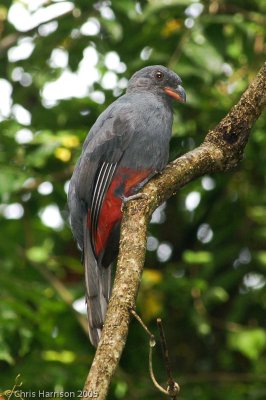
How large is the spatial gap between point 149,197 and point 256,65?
9.79 ft

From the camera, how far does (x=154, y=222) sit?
676 cm

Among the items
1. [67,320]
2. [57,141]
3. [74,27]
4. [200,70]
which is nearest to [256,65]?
[200,70]

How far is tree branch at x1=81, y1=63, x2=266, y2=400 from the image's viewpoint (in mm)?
2770

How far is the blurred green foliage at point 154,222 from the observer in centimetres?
503

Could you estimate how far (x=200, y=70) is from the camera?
533cm

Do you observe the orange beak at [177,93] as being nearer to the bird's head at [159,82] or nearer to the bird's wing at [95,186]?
the bird's head at [159,82]

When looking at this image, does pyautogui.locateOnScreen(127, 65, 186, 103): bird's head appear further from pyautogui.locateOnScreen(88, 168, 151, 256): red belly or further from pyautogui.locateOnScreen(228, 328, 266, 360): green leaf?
pyautogui.locateOnScreen(228, 328, 266, 360): green leaf

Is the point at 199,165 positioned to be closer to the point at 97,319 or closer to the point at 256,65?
the point at 97,319

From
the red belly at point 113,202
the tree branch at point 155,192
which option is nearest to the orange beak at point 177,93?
the red belly at point 113,202

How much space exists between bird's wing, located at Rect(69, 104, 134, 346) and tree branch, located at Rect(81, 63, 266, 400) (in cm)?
73

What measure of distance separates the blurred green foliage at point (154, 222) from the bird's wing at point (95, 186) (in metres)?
0.36

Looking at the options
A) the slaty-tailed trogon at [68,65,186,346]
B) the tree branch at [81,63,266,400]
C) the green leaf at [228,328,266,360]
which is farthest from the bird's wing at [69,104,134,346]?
the green leaf at [228,328,266,360]

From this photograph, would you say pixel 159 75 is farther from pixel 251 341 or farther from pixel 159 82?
pixel 251 341

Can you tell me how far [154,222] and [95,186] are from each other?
Answer: 246 cm
